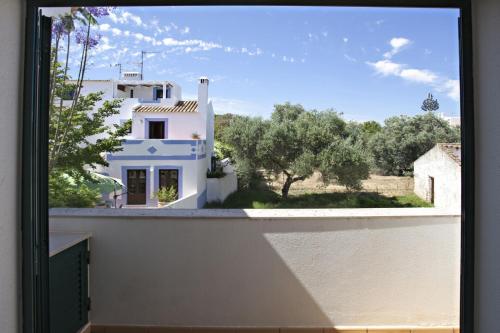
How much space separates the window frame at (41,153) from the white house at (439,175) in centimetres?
656

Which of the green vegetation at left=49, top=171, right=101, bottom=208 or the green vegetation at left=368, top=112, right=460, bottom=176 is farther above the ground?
the green vegetation at left=368, top=112, right=460, bottom=176

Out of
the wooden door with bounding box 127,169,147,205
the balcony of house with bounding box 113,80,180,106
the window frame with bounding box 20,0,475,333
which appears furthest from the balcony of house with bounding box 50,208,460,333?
the wooden door with bounding box 127,169,147,205

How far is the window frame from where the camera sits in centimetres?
113

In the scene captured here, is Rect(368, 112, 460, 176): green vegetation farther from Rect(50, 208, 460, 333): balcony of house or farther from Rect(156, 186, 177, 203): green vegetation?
Rect(50, 208, 460, 333): balcony of house

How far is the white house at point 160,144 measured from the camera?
10297 mm

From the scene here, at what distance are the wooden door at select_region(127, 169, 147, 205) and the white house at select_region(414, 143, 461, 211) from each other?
7512 millimetres

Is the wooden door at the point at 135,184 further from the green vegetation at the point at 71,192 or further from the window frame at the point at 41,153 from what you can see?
the window frame at the point at 41,153

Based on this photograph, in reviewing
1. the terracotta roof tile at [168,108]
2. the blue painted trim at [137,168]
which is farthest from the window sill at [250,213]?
the blue painted trim at [137,168]

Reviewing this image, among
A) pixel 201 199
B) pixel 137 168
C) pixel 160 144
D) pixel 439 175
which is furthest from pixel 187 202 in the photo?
pixel 439 175

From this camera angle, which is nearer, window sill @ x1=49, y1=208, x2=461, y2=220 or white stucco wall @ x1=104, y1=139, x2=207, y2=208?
window sill @ x1=49, y1=208, x2=461, y2=220

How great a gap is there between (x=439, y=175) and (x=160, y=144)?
6.78m

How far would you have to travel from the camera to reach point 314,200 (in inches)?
506
